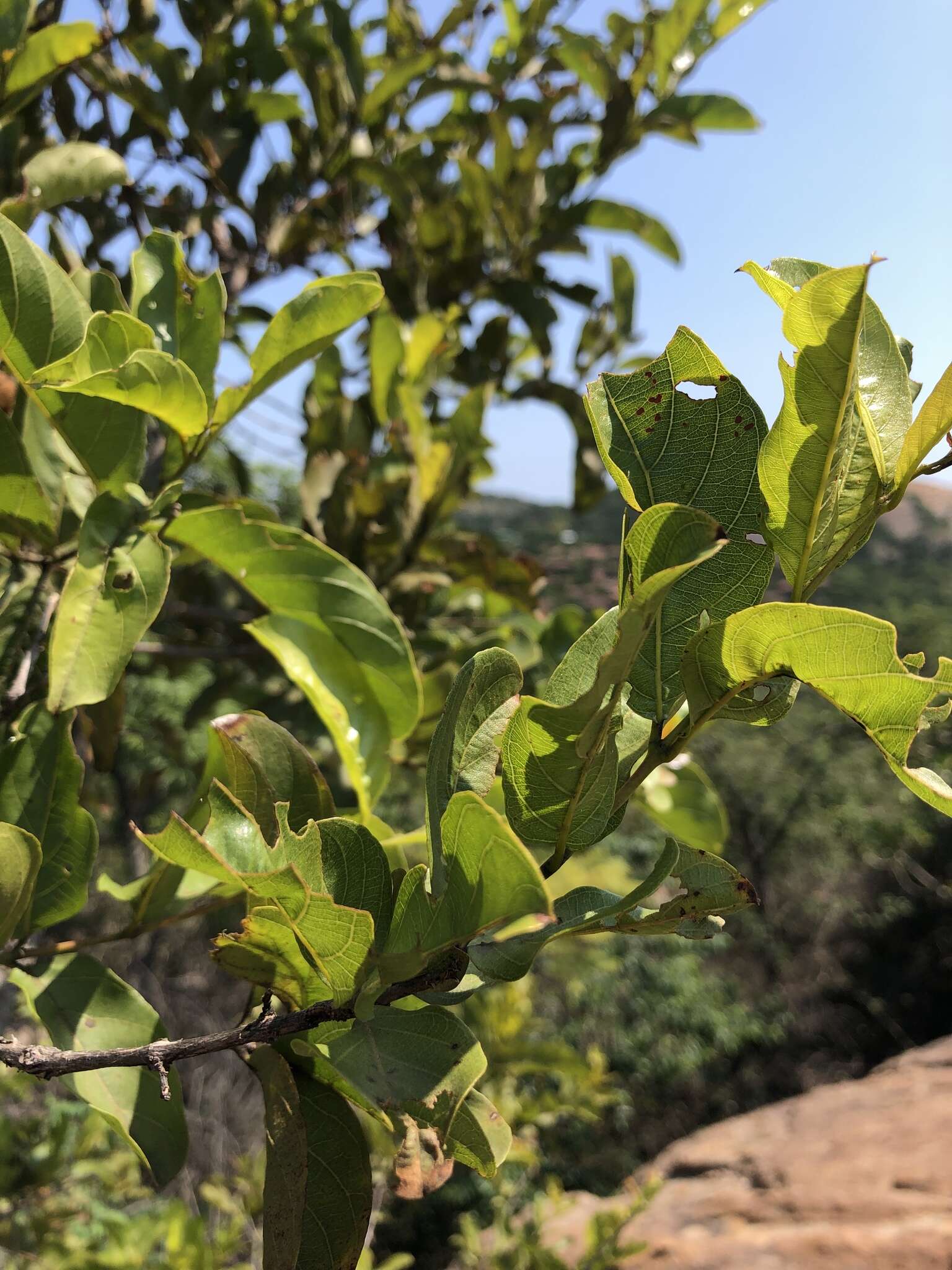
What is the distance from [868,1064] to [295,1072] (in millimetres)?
11882

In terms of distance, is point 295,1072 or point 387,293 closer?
point 295,1072

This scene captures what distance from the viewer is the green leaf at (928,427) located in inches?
17.1

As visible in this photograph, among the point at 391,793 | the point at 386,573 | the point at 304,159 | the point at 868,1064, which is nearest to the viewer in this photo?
the point at 386,573

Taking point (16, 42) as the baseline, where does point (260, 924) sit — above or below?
below

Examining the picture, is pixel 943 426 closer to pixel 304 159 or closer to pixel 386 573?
pixel 386 573

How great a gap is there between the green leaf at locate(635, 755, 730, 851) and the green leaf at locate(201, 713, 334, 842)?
2.20 ft

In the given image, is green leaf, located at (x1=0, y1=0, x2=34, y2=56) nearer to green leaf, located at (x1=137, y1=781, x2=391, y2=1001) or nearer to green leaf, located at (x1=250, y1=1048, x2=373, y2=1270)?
green leaf, located at (x1=137, y1=781, x2=391, y2=1001)

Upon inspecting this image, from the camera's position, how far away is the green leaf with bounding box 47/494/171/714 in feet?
2.31

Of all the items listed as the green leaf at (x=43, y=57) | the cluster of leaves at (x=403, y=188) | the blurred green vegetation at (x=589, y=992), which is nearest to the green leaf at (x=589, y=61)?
the cluster of leaves at (x=403, y=188)

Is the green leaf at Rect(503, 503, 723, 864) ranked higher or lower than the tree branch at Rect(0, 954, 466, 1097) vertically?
higher

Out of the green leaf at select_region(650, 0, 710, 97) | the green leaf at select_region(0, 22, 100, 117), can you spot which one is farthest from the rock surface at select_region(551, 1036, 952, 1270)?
the green leaf at select_region(0, 22, 100, 117)

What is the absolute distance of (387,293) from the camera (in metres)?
1.84

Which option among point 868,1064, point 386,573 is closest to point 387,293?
point 386,573

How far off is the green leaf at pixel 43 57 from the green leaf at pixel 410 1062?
116 cm
